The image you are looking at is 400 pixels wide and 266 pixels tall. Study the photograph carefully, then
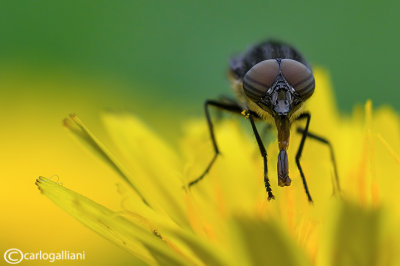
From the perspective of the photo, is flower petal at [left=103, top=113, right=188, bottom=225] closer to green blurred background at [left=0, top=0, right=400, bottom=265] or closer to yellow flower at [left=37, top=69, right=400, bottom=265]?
yellow flower at [left=37, top=69, right=400, bottom=265]

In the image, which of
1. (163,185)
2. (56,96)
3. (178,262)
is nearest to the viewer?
(178,262)

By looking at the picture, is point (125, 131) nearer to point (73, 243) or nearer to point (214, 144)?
point (214, 144)

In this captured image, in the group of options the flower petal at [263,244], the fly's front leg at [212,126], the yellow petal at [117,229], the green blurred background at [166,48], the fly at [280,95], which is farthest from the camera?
the green blurred background at [166,48]

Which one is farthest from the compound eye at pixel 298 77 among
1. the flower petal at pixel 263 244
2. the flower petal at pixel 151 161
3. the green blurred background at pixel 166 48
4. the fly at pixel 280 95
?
the green blurred background at pixel 166 48

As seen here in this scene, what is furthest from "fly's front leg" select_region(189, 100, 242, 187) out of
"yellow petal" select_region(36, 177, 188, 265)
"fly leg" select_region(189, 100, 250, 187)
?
"yellow petal" select_region(36, 177, 188, 265)

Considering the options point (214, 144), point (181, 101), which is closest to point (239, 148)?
point (214, 144)

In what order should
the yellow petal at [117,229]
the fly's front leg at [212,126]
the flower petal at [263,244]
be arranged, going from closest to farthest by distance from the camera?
1. the flower petal at [263,244]
2. the yellow petal at [117,229]
3. the fly's front leg at [212,126]

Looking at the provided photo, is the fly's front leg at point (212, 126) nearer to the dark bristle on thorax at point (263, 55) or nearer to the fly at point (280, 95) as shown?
the dark bristle on thorax at point (263, 55)
